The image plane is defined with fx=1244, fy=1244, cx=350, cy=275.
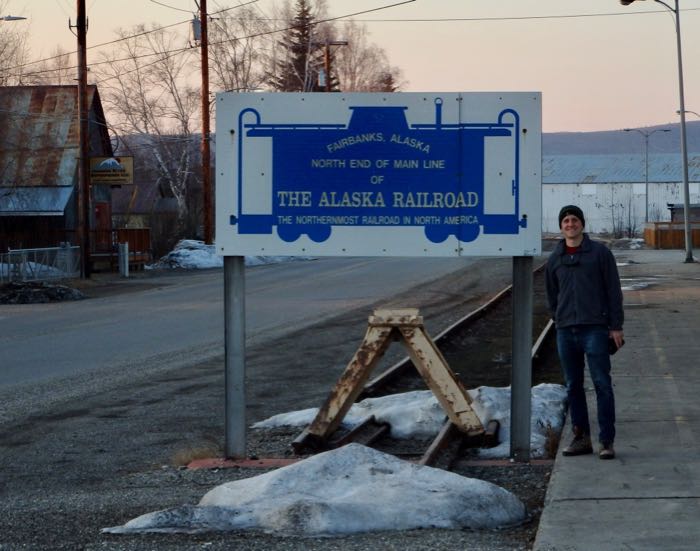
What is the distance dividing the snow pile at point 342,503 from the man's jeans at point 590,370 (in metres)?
1.45

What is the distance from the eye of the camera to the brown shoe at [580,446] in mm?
8630

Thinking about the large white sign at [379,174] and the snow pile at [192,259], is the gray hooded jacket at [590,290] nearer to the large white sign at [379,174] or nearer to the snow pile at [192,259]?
the large white sign at [379,174]

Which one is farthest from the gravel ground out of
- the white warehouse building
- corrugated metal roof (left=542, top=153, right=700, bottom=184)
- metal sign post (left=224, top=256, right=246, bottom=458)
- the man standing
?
corrugated metal roof (left=542, top=153, right=700, bottom=184)

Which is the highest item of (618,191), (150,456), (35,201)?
(618,191)

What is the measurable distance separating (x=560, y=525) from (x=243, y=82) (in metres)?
71.2

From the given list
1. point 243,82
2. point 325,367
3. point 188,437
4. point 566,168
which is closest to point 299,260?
point 243,82

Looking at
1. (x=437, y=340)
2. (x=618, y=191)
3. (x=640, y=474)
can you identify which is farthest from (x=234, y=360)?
(x=618, y=191)

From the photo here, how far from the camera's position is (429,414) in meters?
10.7

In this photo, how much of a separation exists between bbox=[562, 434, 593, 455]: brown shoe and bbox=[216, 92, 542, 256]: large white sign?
4.51 ft

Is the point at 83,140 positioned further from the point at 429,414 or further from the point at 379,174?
the point at 379,174

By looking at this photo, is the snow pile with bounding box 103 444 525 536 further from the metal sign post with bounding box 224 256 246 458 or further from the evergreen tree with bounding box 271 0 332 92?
the evergreen tree with bounding box 271 0 332 92

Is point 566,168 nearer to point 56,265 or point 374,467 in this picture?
point 56,265

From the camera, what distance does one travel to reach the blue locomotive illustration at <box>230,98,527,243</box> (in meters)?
9.09

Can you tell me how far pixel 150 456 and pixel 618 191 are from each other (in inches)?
4360
